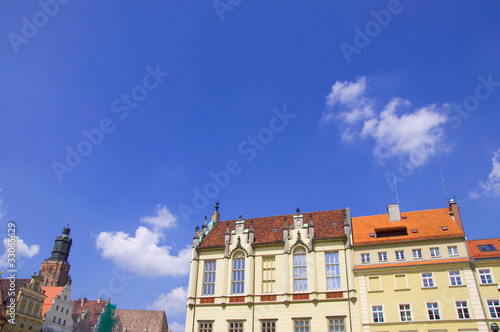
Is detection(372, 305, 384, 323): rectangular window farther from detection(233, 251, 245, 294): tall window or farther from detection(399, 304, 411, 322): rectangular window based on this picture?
detection(233, 251, 245, 294): tall window

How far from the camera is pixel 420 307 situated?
116 ft

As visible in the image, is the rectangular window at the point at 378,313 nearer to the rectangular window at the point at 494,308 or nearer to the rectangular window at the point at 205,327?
the rectangular window at the point at 494,308

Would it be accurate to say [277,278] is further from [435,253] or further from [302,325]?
[435,253]

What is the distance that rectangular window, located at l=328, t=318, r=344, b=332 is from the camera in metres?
36.8

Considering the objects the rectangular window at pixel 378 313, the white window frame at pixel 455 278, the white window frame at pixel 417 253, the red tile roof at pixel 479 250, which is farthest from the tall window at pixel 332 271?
the red tile roof at pixel 479 250

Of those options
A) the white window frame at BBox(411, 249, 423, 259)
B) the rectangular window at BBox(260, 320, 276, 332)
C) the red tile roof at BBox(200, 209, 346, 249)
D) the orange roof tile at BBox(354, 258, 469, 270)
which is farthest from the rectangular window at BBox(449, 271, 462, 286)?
the rectangular window at BBox(260, 320, 276, 332)

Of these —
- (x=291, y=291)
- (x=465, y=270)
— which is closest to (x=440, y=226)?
(x=465, y=270)

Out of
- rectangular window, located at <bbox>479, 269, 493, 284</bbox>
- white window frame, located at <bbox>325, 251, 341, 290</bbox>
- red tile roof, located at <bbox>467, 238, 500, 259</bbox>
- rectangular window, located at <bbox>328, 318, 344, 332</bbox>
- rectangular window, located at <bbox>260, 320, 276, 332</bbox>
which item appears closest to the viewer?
rectangular window, located at <bbox>479, 269, 493, 284</bbox>

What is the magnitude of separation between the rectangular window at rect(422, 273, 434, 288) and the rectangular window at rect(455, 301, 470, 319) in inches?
101

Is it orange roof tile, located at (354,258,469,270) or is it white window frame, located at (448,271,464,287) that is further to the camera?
orange roof tile, located at (354,258,469,270)

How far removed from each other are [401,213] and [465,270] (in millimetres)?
10390

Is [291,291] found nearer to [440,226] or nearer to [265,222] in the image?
[265,222]

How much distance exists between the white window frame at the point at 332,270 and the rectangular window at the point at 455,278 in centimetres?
1012

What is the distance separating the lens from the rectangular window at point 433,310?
34469 millimetres
